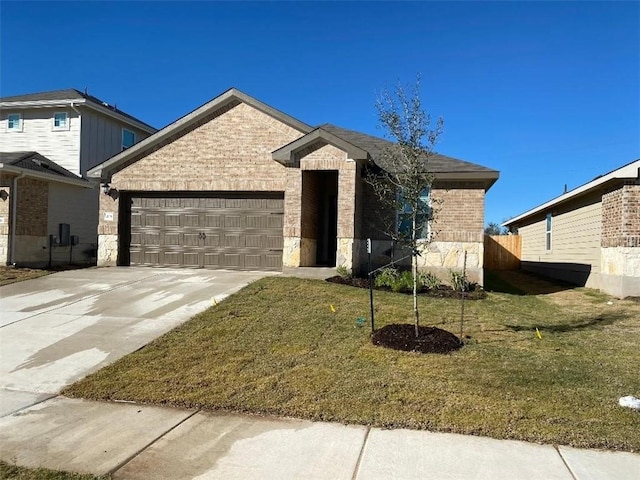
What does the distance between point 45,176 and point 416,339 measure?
46.6ft

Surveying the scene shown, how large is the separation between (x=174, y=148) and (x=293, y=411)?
1189 centimetres

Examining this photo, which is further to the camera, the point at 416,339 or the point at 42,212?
the point at 42,212

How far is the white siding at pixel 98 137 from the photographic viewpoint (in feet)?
63.6

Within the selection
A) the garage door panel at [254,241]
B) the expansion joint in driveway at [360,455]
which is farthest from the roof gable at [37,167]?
the expansion joint in driveway at [360,455]

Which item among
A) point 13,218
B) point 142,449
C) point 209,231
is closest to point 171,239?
point 209,231

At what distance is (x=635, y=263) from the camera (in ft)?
40.1

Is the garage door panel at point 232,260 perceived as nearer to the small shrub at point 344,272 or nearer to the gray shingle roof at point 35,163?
the small shrub at point 344,272

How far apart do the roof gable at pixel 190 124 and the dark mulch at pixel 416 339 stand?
8438 millimetres

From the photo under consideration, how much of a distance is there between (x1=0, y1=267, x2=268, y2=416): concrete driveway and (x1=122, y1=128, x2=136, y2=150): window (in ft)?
31.7

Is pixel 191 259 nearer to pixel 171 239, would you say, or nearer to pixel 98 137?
pixel 171 239

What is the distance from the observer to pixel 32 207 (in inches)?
624

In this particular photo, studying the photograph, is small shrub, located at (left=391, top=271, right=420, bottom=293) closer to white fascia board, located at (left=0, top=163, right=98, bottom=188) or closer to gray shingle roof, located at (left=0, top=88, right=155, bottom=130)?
white fascia board, located at (left=0, top=163, right=98, bottom=188)

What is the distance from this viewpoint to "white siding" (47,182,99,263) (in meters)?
17.0

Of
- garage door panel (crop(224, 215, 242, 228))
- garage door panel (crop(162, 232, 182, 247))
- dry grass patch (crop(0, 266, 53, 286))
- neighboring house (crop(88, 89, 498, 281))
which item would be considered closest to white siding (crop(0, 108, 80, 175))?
neighboring house (crop(88, 89, 498, 281))
